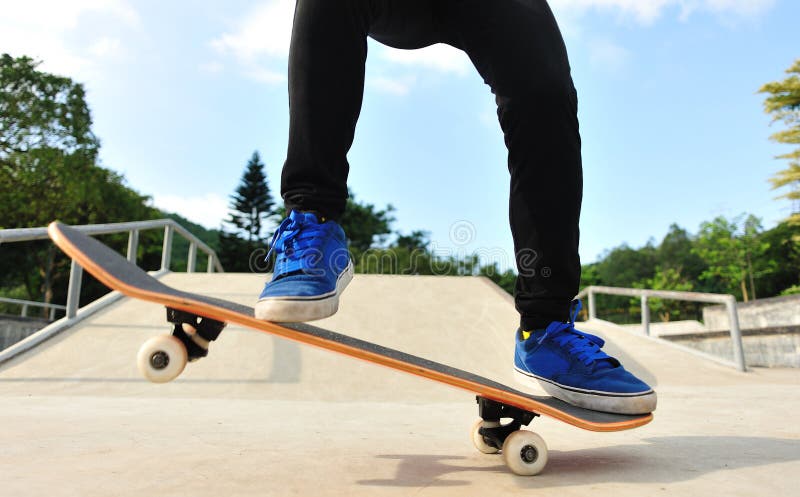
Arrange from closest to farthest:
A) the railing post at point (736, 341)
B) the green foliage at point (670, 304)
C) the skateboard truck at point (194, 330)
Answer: the skateboard truck at point (194, 330) < the railing post at point (736, 341) < the green foliage at point (670, 304)

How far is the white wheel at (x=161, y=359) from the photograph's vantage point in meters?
1.06

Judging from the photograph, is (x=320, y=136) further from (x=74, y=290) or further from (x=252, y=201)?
(x=252, y=201)

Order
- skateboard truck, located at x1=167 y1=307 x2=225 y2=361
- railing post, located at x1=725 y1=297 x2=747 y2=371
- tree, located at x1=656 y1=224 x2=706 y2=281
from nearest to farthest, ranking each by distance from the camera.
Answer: skateboard truck, located at x1=167 y1=307 x2=225 y2=361 < railing post, located at x1=725 y1=297 x2=747 y2=371 < tree, located at x1=656 y1=224 x2=706 y2=281

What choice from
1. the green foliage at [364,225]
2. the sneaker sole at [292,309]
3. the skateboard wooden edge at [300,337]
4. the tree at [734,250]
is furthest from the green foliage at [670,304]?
the sneaker sole at [292,309]

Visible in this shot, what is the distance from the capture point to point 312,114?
118 cm

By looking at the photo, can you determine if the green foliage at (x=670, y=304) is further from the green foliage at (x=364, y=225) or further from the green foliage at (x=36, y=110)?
the green foliage at (x=36, y=110)

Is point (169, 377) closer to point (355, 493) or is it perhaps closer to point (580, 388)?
point (355, 493)

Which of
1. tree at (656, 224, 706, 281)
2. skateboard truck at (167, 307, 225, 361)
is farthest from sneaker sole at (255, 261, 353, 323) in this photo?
tree at (656, 224, 706, 281)

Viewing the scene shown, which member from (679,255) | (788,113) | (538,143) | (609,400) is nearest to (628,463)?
(609,400)

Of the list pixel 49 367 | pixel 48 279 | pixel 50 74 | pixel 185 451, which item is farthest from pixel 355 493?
pixel 50 74

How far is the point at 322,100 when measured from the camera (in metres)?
1.19

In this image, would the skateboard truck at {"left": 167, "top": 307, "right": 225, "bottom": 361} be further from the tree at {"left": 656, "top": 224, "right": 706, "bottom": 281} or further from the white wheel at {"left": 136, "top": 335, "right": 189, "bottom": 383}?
the tree at {"left": 656, "top": 224, "right": 706, "bottom": 281}

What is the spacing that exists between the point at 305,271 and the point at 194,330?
0.96 ft

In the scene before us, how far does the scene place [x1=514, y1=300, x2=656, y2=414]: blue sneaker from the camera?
47.7 inches
